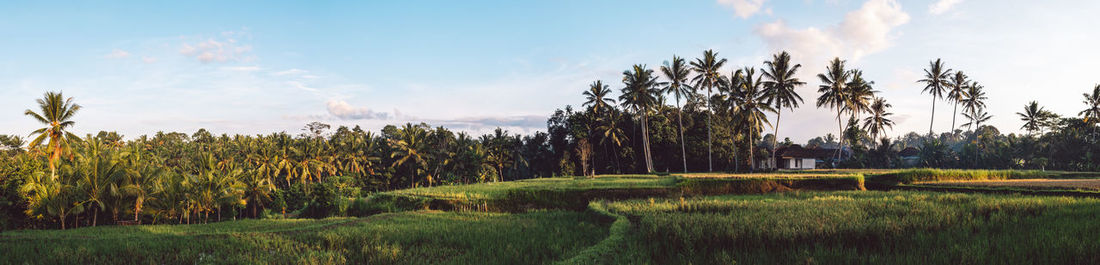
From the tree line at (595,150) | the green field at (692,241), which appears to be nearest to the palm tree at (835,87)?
the tree line at (595,150)

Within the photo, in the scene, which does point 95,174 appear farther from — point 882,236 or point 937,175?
point 937,175

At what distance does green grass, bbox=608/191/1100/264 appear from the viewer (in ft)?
20.7

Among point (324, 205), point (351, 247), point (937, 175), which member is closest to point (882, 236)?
point (351, 247)

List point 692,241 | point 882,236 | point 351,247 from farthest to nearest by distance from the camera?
point 351,247 < point 692,241 < point 882,236

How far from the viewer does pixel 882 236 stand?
778 centimetres

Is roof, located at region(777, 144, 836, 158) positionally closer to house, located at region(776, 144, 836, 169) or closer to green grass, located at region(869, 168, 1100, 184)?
house, located at region(776, 144, 836, 169)

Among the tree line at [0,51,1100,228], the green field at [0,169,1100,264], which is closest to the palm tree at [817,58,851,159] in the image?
the tree line at [0,51,1100,228]

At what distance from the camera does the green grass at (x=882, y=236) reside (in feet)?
20.7

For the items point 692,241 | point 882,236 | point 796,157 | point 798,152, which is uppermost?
point 798,152

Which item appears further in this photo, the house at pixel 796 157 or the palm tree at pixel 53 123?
the house at pixel 796 157

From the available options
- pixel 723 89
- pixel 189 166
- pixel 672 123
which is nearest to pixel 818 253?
pixel 723 89

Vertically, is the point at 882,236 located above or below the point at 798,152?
below

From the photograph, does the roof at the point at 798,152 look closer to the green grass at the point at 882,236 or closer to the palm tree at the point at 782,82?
the palm tree at the point at 782,82

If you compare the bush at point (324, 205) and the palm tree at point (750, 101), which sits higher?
the palm tree at point (750, 101)
